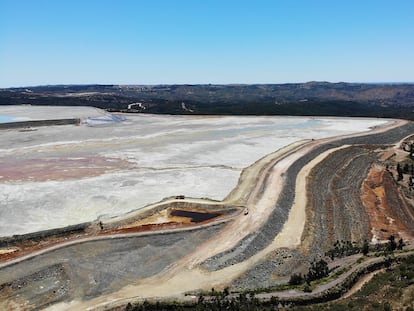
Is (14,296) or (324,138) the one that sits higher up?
(324,138)

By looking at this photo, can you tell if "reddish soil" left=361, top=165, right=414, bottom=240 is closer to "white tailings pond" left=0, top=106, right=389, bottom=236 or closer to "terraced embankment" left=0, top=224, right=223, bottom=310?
"white tailings pond" left=0, top=106, right=389, bottom=236

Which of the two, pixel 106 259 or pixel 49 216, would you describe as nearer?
pixel 106 259

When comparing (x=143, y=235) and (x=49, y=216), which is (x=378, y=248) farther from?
(x=49, y=216)

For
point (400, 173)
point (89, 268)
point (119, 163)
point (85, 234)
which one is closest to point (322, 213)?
point (85, 234)

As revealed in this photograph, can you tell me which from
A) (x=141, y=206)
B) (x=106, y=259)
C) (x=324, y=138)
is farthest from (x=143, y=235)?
(x=324, y=138)

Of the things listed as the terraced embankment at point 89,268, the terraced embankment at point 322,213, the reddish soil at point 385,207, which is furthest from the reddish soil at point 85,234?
the reddish soil at point 385,207

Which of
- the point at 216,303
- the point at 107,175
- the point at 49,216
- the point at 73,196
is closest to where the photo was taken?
the point at 216,303

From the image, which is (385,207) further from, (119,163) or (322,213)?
(119,163)

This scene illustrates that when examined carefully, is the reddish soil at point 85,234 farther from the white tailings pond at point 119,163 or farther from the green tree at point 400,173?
the green tree at point 400,173
